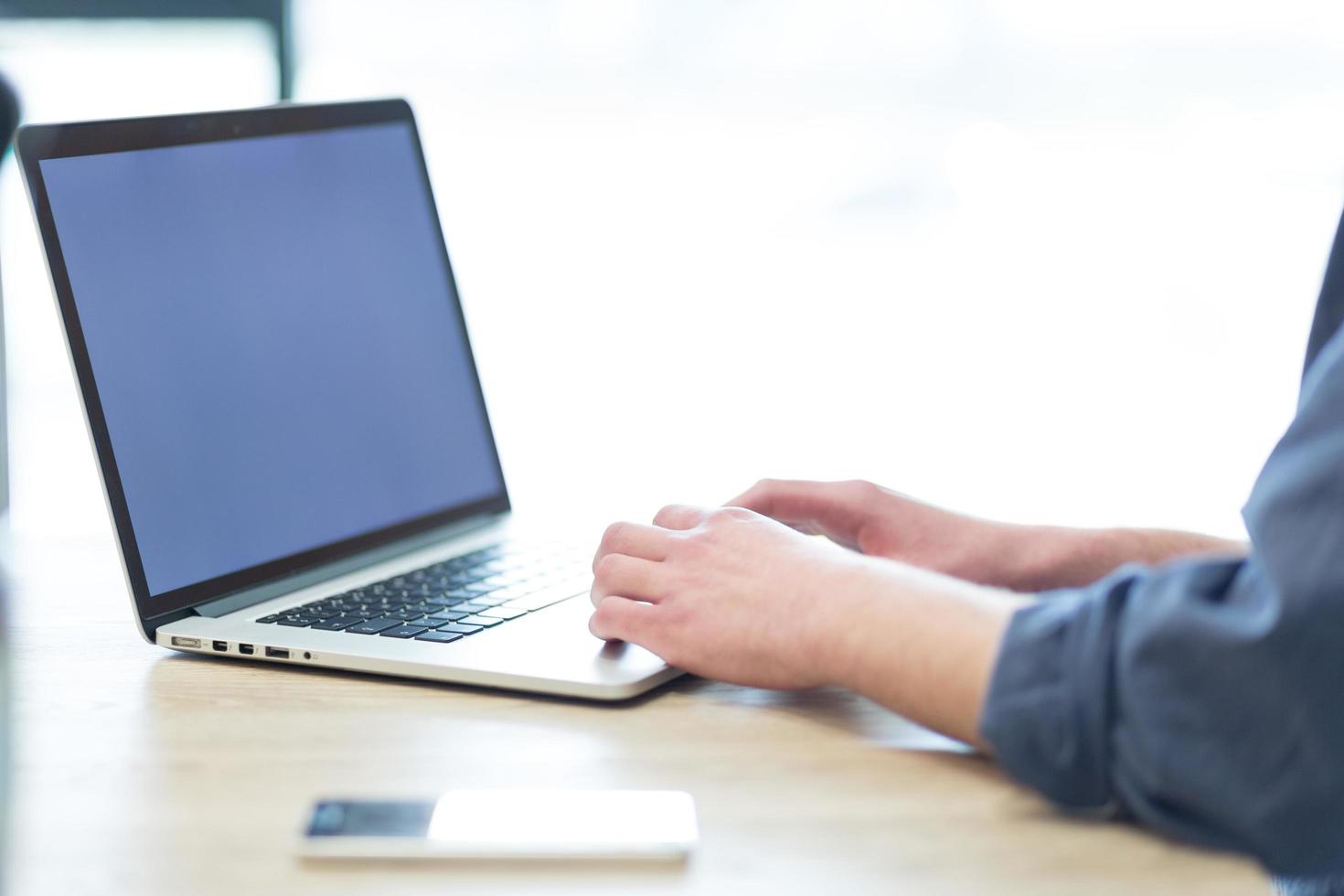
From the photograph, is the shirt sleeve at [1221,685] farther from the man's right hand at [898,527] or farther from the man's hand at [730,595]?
the man's right hand at [898,527]

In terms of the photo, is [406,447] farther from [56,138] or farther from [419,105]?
[419,105]

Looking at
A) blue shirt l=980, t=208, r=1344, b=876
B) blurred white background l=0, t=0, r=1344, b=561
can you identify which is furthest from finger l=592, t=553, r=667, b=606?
blurred white background l=0, t=0, r=1344, b=561

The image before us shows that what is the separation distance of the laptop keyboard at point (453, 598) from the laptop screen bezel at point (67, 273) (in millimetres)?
57

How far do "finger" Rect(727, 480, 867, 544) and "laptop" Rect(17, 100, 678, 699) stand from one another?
0.14 meters

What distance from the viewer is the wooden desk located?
54 cm

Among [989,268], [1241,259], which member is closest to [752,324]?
[989,268]

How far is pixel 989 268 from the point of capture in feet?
11.0

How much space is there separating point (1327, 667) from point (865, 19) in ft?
9.53

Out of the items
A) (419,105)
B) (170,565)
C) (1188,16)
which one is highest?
(419,105)

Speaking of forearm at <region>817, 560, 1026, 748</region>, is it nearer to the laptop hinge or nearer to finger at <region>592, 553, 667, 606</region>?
finger at <region>592, 553, 667, 606</region>

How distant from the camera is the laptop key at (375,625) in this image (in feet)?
2.64

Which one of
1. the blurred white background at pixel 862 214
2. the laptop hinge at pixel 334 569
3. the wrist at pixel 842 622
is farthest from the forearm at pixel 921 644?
the blurred white background at pixel 862 214

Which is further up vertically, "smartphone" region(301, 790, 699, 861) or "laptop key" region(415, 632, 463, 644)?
"laptop key" region(415, 632, 463, 644)

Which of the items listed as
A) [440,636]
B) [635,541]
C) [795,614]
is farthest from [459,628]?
[795,614]
